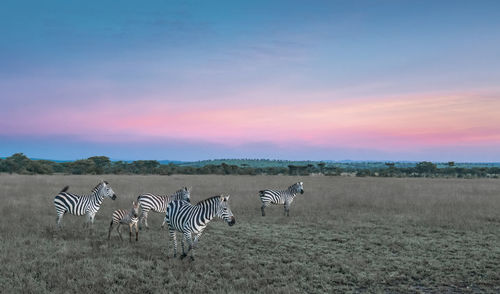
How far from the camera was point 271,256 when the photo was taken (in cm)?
1023

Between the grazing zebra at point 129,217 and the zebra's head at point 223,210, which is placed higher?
the zebra's head at point 223,210

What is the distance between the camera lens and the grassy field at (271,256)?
8016 mm

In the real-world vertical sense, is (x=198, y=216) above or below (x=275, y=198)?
above

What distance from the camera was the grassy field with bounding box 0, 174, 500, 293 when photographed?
8.02 m

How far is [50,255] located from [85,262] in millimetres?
1420

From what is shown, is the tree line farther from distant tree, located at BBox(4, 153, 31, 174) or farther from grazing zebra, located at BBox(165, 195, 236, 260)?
grazing zebra, located at BBox(165, 195, 236, 260)

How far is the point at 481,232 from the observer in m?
13.8

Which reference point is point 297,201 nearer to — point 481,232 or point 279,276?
point 481,232

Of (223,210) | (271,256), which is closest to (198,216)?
(223,210)

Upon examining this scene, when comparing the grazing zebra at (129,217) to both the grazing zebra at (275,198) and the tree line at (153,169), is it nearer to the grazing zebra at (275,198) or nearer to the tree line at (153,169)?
the grazing zebra at (275,198)

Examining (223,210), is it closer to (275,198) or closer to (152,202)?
(152,202)

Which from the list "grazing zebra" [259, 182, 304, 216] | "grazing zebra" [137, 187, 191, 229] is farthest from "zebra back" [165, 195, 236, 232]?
"grazing zebra" [259, 182, 304, 216]

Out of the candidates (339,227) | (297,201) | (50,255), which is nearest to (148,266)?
(50,255)

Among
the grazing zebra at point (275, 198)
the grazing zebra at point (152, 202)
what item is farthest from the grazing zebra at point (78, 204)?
the grazing zebra at point (275, 198)
